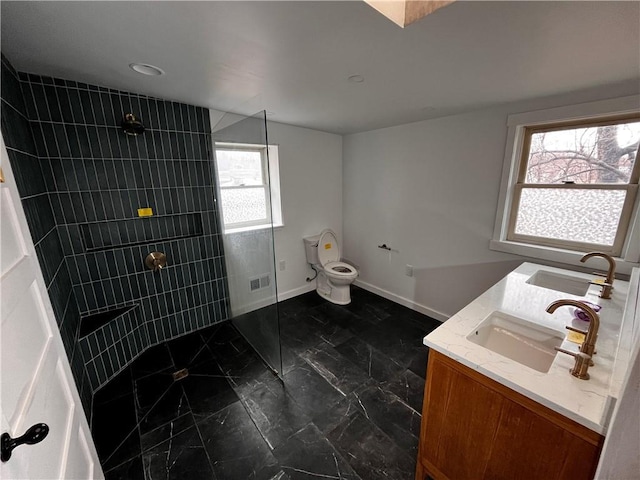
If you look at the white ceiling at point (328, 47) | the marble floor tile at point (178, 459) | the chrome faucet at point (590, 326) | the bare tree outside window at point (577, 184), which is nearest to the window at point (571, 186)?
the bare tree outside window at point (577, 184)

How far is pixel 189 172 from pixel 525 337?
105 inches

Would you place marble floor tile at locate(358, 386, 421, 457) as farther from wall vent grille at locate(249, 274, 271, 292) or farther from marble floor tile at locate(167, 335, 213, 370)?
marble floor tile at locate(167, 335, 213, 370)

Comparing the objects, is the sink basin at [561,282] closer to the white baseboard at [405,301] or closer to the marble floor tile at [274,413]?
the white baseboard at [405,301]

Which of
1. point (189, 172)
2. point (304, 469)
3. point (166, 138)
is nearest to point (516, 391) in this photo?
point (304, 469)

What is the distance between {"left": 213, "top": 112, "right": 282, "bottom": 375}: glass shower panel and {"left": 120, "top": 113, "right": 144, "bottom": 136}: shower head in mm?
576

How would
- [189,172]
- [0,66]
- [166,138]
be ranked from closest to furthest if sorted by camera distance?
[0,66] → [166,138] → [189,172]

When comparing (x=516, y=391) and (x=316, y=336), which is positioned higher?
(x=516, y=391)

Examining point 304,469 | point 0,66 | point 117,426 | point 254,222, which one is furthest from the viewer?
point 254,222

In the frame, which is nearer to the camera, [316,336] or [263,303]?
[263,303]

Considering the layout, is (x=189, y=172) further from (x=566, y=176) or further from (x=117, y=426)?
(x=566, y=176)

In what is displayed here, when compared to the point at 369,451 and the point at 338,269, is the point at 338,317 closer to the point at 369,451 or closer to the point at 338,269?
the point at 338,269

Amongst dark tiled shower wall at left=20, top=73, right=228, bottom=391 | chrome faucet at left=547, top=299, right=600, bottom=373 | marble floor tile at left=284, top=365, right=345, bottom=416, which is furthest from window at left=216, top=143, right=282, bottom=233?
chrome faucet at left=547, top=299, right=600, bottom=373

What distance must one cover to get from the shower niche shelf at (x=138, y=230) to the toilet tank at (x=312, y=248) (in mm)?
1282

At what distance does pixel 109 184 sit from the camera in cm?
189
